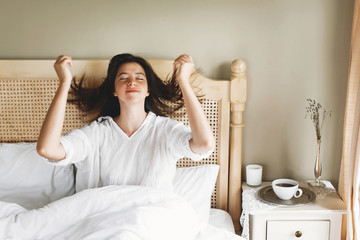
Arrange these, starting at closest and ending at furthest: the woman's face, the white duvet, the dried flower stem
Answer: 1. the white duvet
2. the woman's face
3. the dried flower stem

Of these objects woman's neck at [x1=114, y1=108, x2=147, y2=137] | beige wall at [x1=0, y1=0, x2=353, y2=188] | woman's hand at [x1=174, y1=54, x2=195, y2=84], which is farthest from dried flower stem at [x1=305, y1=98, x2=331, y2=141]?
woman's neck at [x1=114, y1=108, x2=147, y2=137]

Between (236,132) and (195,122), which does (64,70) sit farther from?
(236,132)

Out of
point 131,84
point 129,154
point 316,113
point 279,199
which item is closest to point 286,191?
point 279,199

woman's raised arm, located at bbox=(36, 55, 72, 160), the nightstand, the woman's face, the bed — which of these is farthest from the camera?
the bed

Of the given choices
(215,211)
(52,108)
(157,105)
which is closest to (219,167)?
(215,211)

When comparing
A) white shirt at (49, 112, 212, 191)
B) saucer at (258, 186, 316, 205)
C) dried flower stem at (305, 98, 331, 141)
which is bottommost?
saucer at (258, 186, 316, 205)

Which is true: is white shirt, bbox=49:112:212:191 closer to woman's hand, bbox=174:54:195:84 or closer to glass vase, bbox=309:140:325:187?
woman's hand, bbox=174:54:195:84

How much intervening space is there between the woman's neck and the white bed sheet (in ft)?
2.03

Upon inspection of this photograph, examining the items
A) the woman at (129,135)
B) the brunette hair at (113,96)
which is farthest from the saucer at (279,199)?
the brunette hair at (113,96)

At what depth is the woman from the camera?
1.54 meters

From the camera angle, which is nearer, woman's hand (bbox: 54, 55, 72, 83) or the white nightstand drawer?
woman's hand (bbox: 54, 55, 72, 83)

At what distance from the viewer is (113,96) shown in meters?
1.90

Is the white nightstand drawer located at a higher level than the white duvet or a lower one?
lower

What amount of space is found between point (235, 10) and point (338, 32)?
22.3 inches
